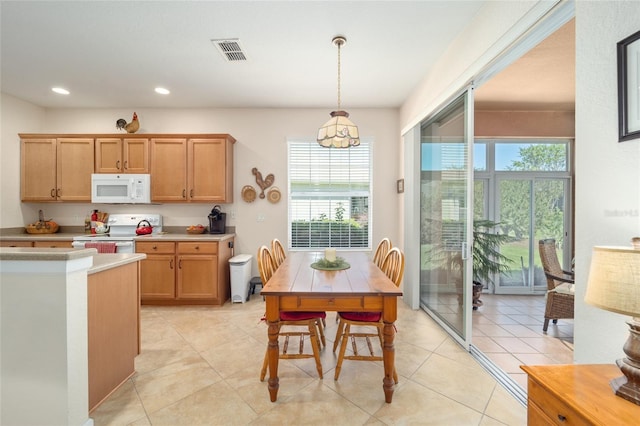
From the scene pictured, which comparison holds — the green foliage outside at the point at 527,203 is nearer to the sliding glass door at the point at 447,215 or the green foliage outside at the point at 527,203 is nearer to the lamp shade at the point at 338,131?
the sliding glass door at the point at 447,215

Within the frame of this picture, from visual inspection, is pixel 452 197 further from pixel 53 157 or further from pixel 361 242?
pixel 53 157

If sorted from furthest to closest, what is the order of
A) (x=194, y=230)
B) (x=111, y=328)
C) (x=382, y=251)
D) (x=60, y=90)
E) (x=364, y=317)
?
(x=194, y=230) < (x=60, y=90) < (x=382, y=251) < (x=364, y=317) < (x=111, y=328)

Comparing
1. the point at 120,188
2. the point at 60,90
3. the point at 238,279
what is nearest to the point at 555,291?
the point at 238,279

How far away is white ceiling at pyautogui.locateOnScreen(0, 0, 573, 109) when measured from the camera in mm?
2236

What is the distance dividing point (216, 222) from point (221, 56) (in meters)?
2.28

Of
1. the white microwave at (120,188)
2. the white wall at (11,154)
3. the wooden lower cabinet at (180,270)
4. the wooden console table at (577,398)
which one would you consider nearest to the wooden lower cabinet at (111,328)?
the wooden lower cabinet at (180,270)

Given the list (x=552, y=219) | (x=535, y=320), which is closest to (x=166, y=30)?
(x=535, y=320)

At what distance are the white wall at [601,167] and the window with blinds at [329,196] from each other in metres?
3.05

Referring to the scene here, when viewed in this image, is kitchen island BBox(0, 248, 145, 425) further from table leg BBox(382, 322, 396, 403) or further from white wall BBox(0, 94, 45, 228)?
white wall BBox(0, 94, 45, 228)

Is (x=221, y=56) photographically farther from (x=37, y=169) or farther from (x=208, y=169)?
(x=37, y=169)

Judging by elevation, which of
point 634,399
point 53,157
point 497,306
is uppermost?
point 53,157

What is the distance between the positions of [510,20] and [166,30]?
2727mm

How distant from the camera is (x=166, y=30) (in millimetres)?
2475

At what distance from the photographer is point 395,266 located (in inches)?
91.3
